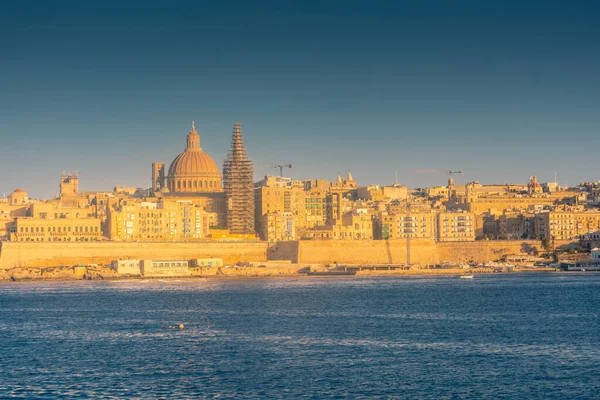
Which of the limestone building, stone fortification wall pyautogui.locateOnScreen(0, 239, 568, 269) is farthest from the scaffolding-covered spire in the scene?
stone fortification wall pyautogui.locateOnScreen(0, 239, 568, 269)

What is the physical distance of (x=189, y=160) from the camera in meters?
122

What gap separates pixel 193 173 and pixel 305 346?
8779 centimetres

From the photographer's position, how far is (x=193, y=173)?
121 meters

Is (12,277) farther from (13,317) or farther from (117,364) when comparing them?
(117,364)

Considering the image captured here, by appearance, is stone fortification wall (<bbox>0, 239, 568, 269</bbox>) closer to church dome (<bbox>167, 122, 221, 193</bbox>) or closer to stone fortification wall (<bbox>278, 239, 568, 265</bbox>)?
stone fortification wall (<bbox>278, 239, 568, 265</bbox>)

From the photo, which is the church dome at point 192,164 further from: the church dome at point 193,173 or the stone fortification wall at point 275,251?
the stone fortification wall at point 275,251

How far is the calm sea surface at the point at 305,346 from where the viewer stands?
89.5ft

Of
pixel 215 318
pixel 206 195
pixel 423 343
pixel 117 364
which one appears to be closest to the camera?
pixel 117 364

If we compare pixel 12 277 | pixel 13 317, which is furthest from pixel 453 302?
pixel 12 277

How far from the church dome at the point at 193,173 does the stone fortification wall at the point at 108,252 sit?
951 inches

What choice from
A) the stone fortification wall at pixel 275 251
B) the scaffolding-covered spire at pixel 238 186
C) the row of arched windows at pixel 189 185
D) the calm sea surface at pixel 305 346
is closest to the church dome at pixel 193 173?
the row of arched windows at pixel 189 185

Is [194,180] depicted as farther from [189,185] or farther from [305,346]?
[305,346]

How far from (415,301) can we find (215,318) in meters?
12.8

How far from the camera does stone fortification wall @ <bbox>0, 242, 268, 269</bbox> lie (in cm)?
8575
